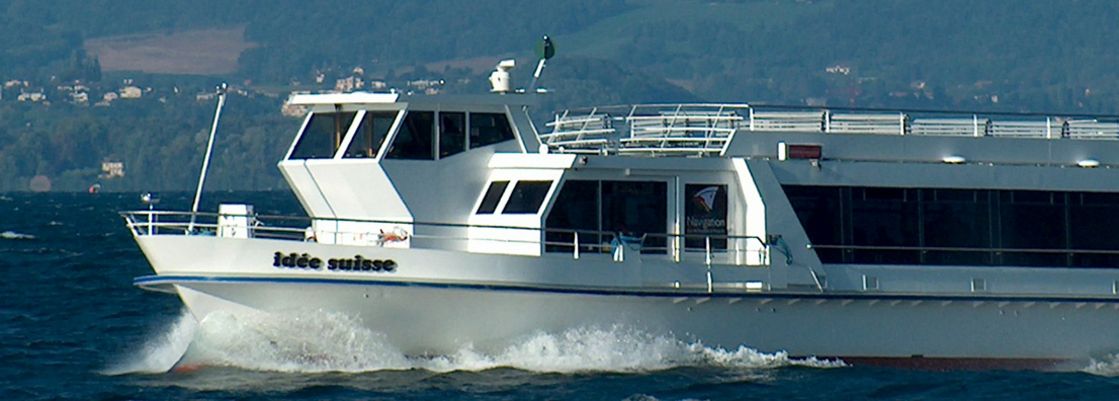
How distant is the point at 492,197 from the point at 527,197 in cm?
47

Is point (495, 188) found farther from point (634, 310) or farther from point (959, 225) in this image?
point (959, 225)

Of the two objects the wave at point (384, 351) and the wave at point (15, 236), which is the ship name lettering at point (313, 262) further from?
the wave at point (15, 236)

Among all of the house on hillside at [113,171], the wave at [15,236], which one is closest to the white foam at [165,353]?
the wave at [15,236]

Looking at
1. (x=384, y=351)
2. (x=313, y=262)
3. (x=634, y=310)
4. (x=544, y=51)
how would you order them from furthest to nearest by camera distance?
(x=544, y=51)
(x=634, y=310)
(x=384, y=351)
(x=313, y=262)

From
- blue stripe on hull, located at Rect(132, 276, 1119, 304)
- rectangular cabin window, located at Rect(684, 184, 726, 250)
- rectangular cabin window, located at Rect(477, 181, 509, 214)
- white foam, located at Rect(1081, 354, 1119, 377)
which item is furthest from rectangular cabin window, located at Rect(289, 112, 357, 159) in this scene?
white foam, located at Rect(1081, 354, 1119, 377)

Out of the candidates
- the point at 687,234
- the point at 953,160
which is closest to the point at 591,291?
the point at 687,234

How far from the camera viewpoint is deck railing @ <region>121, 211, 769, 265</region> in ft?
79.4

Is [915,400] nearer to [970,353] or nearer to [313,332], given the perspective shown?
[970,353]

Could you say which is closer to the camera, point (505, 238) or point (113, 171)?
point (505, 238)

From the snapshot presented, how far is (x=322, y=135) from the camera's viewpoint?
2539 cm

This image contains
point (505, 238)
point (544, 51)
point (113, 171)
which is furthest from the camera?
point (113, 171)

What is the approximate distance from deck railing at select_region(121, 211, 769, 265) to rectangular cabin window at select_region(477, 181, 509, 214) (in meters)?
0.35

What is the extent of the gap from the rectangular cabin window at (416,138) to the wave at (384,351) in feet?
7.67

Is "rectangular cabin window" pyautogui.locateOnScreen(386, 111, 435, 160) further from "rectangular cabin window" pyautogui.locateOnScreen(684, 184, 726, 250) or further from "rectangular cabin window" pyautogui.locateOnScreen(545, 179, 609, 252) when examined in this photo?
"rectangular cabin window" pyautogui.locateOnScreen(684, 184, 726, 250)
